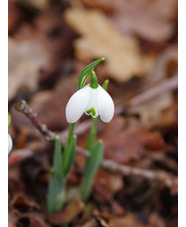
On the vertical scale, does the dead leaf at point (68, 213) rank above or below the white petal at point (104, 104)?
below

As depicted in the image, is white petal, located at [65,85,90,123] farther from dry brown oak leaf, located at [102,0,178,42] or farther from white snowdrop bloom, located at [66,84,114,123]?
dry brown oak leaf, located at [102,0,178,42]

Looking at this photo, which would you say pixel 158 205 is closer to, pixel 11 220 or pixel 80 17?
pixel 11 220

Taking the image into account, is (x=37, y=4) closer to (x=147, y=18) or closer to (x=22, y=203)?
(x=147, y=18)

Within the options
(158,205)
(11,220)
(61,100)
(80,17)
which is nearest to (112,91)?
(61,100)

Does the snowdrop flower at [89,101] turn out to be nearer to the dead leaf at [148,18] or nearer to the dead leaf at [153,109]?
the dead leaf at [153,109]

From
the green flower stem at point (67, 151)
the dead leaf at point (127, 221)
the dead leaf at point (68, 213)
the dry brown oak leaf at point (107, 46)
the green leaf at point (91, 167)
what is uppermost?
the dry brown oak leaf at point (107, 46)

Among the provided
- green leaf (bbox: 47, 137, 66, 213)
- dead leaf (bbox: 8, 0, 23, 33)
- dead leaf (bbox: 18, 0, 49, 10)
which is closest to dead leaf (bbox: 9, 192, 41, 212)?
green leaf (bbox: 47, 137, 66, 213)

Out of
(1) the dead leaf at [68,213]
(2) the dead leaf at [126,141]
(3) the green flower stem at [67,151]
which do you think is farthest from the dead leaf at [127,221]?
(3) the green flower stem at [67,151]
